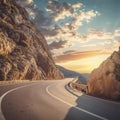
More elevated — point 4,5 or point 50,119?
point 4,5

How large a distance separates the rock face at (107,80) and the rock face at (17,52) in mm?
35704

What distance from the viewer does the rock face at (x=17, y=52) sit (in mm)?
60519

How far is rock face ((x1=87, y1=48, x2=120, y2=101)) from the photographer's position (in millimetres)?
17930

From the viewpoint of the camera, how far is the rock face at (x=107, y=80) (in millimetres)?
17930

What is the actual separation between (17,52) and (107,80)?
55.9 metres

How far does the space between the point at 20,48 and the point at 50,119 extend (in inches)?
2678

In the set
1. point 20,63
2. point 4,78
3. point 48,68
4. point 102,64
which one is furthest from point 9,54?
point 102,64

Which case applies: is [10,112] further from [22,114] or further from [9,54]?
[9,54]

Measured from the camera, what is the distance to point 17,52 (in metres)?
72.2

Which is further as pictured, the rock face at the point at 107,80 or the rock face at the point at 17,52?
the rock face at the point at 17,52

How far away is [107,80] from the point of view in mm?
18953

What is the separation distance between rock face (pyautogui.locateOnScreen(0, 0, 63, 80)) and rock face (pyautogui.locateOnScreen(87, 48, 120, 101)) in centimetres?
3570

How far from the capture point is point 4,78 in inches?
2126

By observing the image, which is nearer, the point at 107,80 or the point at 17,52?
the point at 107,80
